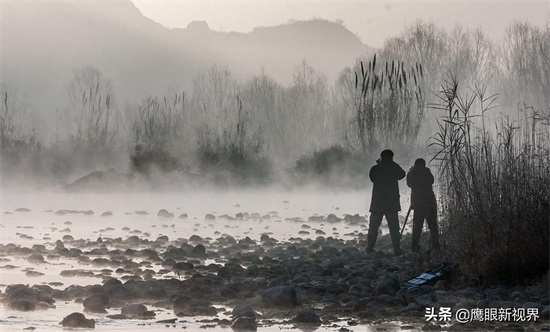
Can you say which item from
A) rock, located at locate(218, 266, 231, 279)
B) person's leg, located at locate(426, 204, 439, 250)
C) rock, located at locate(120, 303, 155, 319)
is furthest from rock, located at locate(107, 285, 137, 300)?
person's leg, located at locate(426, 204, 439, 250)

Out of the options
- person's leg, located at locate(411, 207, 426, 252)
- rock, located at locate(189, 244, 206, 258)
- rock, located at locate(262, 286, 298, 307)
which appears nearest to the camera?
rock, located at locate(262, 286, 298, 307)

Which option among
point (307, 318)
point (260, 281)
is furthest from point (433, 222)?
point (307, 318)

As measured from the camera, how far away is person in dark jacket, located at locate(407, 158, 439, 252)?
52.9 feet

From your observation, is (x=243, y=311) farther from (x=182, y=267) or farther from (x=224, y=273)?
(x=182, y=267)

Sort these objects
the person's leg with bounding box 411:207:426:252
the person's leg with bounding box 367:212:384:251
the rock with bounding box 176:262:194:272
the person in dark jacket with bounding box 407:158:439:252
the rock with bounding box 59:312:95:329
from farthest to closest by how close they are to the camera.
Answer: the person's leg with bounding box 367:212:384:251 < the person's leg with bounding box 411:207:426:252 < the person in dark jacket with bounding box 407:158:439:252 < the rock with bounding box 176:262:194:272 < the rock with bounding box 59:312:95:329

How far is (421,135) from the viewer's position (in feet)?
167

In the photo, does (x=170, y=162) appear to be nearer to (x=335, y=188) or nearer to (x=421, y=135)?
(x=335, y=188)

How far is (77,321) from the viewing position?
10.1 metres

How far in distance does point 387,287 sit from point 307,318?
6.03ft

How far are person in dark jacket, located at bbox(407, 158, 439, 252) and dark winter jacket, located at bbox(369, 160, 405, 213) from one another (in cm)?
29

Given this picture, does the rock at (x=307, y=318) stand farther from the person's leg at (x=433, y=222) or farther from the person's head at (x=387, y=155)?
the person's head at (x=387, y=155)

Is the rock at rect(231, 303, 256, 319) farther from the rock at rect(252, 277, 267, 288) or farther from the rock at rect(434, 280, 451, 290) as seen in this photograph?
the rock at rect(434, 280, 451, 290)

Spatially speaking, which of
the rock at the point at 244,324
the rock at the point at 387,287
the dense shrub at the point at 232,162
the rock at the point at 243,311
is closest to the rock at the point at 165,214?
the dense shrub at the point at 232,162

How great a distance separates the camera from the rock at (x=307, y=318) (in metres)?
10.3
